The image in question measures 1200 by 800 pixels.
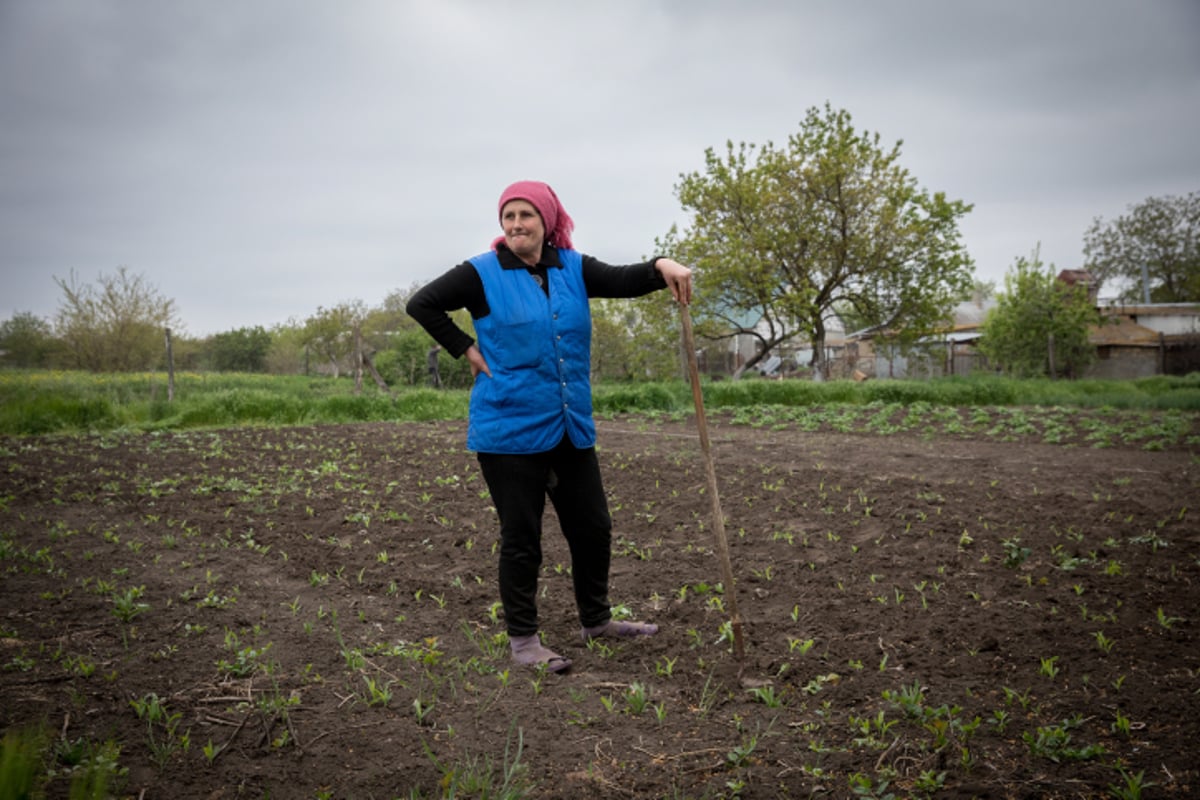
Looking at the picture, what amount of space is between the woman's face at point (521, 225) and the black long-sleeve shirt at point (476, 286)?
75 mm

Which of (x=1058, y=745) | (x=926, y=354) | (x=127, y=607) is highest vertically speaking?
(x=926, y=354)

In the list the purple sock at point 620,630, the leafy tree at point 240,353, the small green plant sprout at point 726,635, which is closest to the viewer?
the small green plant sprout at point 726,635

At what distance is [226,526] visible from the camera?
17.6 ft

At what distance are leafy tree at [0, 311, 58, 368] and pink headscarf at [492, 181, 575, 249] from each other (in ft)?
62.6

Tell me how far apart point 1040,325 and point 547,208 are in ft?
75.1

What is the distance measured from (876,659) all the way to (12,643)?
3540 millimetres

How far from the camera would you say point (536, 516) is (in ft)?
Answer: 10.4

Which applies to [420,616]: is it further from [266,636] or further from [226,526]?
[226,526]

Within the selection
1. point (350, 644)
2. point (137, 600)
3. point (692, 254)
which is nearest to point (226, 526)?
point (137, 600)

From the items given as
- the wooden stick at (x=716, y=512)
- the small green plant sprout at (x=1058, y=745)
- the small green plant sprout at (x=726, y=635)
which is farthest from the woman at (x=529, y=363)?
the small green plant sprout at (x=1058, y=745)

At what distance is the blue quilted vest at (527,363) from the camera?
3033 mm

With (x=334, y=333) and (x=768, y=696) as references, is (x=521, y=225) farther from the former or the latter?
(x=334, y=333)

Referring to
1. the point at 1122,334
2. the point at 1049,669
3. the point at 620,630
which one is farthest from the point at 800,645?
the point at 1122,334

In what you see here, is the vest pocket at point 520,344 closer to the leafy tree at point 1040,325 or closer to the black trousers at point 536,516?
the black trousers at point 536,516
